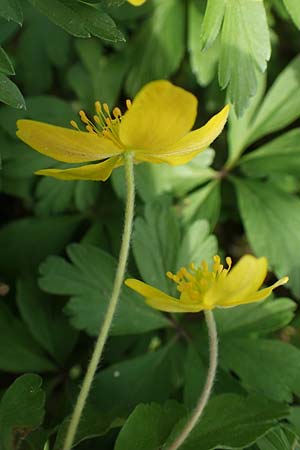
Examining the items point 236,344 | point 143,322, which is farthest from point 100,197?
point 236,344

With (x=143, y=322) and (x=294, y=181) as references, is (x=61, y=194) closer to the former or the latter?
(x=143, y=322)

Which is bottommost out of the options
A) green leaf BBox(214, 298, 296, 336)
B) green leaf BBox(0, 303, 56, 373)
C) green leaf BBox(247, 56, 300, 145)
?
green leaf BBox(0, 303, 56, 373)

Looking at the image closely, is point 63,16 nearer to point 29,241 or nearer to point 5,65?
point 5,65

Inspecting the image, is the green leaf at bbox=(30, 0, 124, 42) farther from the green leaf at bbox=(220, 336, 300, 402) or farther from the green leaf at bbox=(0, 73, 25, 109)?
the green leaf at bbox=(220, 336, 300, 402)

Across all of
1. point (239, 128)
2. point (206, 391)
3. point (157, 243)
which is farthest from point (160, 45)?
point (206, 391)

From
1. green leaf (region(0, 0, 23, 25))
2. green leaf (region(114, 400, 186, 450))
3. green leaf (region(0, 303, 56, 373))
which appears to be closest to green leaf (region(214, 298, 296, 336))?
green leaf (region(114, 400, 186, 450))
